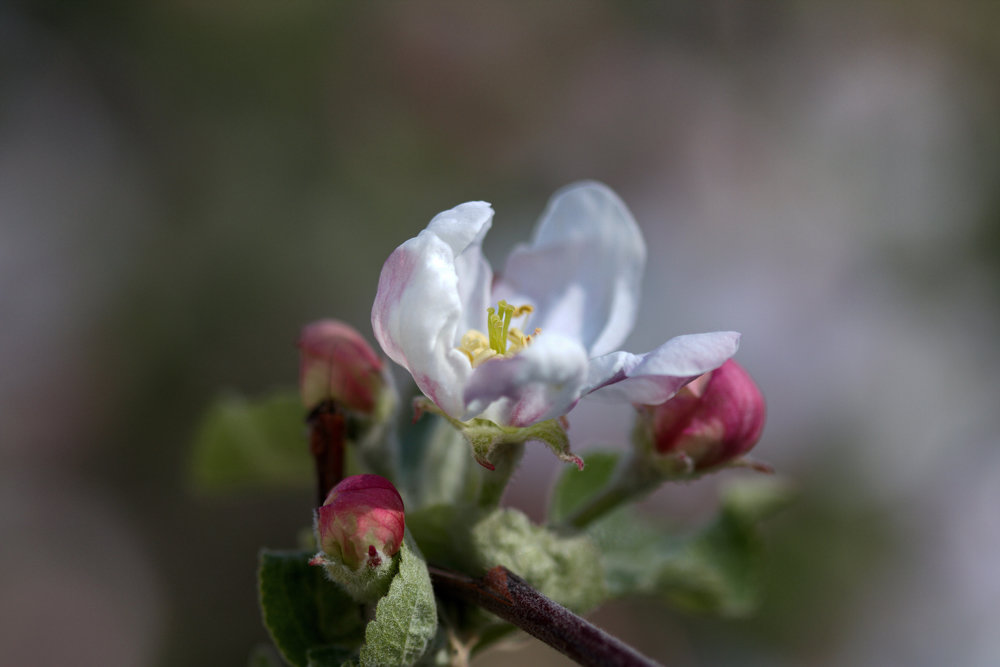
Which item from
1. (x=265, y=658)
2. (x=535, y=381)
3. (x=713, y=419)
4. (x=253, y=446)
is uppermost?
(x=535, y=381)

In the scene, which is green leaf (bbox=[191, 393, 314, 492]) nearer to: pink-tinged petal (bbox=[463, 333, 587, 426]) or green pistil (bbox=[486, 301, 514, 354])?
green pistil (bbox=[486, 301, 514, 354])

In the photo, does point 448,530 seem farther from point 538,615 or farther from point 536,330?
point 536,330

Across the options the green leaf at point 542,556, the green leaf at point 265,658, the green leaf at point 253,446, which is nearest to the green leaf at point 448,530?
the green leaf at point 542,556

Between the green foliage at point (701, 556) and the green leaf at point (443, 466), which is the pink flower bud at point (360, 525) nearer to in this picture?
the green leaf at point (443, 466)

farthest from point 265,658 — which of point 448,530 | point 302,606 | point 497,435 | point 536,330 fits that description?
point 536,330

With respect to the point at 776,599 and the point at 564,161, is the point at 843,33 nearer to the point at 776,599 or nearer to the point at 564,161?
the point at 564,161

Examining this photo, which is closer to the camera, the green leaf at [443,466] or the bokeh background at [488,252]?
the green leaf at [443,466]
